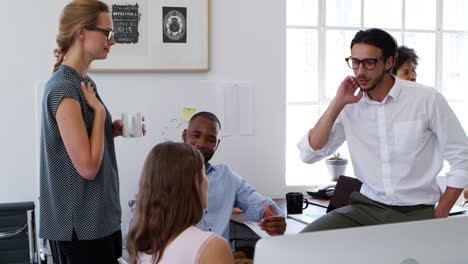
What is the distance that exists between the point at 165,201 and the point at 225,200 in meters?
1.12

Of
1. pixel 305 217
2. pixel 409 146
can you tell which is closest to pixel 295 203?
pixel 305 217

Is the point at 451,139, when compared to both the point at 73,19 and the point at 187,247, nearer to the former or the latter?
the point at 187,247

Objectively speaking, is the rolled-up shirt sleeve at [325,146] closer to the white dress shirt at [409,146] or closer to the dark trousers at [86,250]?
the white dress shirt at [409,146]

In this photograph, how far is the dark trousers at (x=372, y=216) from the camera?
2.21 metres

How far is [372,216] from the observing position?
88.7 inches

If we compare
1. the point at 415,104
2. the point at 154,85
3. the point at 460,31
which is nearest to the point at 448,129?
the point at 415,104

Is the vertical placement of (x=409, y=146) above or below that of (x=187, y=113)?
below

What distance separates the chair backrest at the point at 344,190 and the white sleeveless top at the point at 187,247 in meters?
1.53

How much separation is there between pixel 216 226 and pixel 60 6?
63.8 inches

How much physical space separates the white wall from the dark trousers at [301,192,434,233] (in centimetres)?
129

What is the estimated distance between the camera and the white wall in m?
3.15

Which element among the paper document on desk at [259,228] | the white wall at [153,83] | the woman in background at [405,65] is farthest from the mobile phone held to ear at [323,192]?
the woman in background at [405,65]

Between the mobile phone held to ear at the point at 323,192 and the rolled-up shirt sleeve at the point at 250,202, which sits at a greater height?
the rolled-up shirt sleeve at the point at 250,202

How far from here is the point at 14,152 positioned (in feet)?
10.4
